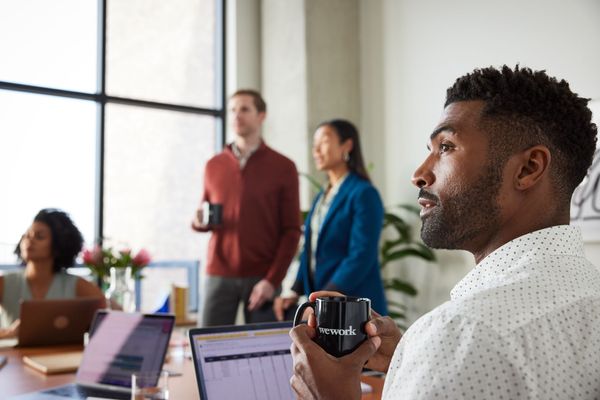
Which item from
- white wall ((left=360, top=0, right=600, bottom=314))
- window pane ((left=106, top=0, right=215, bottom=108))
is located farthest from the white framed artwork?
window pane ((left=106, top=0, right=215, bottom=108))

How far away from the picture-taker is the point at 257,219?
3.19 m

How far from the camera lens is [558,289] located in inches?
31.5

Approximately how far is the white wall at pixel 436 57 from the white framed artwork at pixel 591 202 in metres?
0.09

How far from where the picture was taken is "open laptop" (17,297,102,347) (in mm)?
2271

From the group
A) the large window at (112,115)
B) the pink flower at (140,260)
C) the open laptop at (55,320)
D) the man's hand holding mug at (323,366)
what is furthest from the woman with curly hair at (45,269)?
the man's hand holding mug at (323,366)

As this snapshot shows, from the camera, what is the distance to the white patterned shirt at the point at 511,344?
A: 700mm

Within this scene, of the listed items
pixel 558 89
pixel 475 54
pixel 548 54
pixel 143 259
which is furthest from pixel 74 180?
pixel 558 89

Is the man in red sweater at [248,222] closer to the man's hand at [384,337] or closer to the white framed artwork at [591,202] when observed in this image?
the white framed artwork at [591,202]

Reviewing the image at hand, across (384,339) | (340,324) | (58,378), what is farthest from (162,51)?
(340,324)

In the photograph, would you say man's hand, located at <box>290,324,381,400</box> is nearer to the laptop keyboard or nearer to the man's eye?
the man's eye

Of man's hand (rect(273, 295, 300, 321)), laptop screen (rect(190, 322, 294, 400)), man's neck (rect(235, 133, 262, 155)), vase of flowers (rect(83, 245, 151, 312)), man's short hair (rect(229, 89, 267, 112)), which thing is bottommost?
man's hand (rect(273, 295, 300, 321))

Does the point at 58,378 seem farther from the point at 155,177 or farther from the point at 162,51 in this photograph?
the point at 162,51

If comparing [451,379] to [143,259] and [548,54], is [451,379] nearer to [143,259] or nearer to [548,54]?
[143,259]

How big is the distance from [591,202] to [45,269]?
2.72 metres
